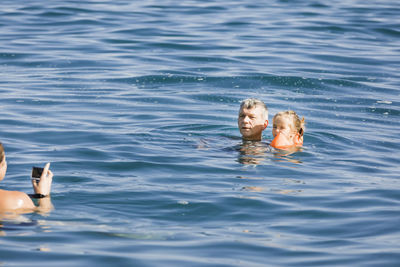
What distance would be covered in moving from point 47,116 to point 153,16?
11925 millimetres

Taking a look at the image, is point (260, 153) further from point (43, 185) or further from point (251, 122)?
point (43, 185)

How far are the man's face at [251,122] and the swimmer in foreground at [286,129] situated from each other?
0.54 metres

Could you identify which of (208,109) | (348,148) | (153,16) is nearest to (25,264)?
(348,148)

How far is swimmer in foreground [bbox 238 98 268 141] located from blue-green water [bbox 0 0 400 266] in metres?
0.37

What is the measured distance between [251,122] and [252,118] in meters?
0.07

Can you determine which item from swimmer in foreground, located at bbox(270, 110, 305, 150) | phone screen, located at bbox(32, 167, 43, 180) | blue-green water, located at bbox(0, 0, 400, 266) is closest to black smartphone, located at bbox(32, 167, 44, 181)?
phone screen, located at bbox(32, 167, 43, 180)

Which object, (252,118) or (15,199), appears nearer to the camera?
(15,199)

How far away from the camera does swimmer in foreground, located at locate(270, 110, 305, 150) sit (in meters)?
10.5

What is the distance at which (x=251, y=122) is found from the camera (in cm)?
1118

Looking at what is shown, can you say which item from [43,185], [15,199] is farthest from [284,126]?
[15,199]

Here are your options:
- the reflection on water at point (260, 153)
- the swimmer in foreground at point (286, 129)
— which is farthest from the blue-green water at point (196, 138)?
the swimmer in foreground at point (286, 129)

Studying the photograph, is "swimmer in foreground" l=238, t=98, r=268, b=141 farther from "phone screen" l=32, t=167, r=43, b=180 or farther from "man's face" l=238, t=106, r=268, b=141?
"phone screen" l=32, t=167, r=43, b=180

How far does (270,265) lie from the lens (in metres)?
6.03

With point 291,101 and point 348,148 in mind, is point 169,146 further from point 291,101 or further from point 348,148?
point 291,101
